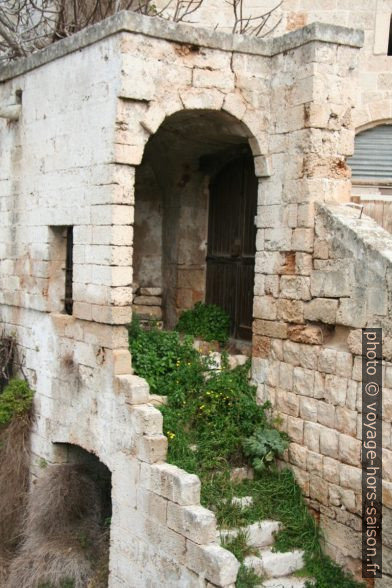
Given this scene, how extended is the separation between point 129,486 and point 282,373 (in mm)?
1957

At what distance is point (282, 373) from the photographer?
8031 mm

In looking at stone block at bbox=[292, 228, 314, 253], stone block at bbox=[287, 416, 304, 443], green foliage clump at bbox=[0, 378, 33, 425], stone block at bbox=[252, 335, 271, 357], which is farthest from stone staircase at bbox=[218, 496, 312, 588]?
green foliage clump at bbox=[0, 378, 33, 425]

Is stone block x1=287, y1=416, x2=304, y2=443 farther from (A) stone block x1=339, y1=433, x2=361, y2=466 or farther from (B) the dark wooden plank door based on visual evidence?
(B) the dark wooden plank door

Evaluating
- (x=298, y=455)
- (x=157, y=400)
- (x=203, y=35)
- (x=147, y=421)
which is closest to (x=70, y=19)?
(x=203, y=35)

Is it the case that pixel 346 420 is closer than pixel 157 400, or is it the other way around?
pixel 346 420

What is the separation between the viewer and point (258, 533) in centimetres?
721

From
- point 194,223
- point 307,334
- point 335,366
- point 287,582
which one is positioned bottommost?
point 287,582

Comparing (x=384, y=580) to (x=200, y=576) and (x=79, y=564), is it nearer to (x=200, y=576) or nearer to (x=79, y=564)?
(x=200, y=576)

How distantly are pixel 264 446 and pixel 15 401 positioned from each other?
324cm

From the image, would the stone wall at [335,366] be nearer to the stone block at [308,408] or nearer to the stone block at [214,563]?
the stone block at [308,408]

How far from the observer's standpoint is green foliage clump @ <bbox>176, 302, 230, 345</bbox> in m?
9.56

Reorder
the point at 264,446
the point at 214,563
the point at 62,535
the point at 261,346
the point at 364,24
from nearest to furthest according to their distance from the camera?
1. the point at 214,563
2. the point at 264,446
3. the point at 261,346
4. the point at 62,535
5. the point at 364,24

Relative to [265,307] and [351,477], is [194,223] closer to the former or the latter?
[265,307]

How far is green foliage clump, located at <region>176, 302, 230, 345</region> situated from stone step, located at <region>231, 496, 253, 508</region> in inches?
→ 96.8
